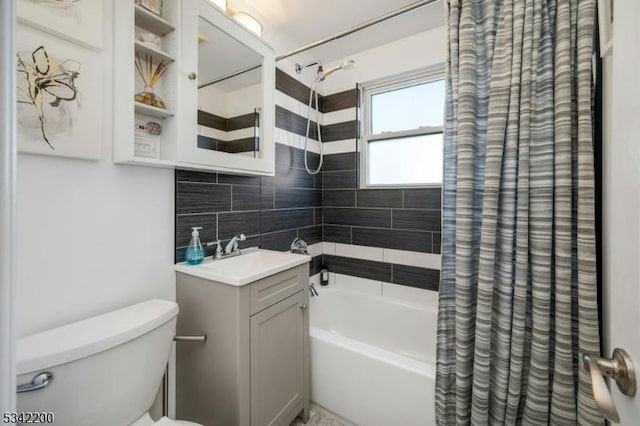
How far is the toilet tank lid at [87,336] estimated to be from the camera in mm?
737

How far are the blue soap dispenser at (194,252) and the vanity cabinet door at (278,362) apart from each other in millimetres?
Answer: 429

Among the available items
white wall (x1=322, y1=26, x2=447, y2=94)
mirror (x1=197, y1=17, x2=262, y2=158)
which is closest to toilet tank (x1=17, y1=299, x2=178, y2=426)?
mirror (x1=197, y1=17, x2=262, y2=158)

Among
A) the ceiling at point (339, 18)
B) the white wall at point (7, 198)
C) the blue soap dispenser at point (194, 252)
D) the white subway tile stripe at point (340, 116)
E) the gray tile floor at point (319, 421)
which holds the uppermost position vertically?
the ceiling at point (339, 18)

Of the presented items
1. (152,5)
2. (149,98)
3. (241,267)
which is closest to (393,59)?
(152,5)

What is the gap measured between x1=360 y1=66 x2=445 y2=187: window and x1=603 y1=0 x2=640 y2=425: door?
147 centimetres

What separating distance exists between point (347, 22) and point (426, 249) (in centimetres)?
170

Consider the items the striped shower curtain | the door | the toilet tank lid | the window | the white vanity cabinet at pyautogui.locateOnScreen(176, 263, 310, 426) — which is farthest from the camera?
the window

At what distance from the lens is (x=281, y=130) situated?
2023 millimetres

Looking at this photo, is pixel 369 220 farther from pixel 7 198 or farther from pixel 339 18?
pixel 7 198

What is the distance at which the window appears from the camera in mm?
2012

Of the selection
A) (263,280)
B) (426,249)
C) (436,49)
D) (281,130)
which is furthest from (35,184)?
(436,49)

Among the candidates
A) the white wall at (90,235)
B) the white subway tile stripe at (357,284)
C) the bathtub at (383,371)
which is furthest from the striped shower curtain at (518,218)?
the white wall at (90,235)

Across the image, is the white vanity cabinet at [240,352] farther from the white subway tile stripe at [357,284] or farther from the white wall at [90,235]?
the white subway tile stripe at [357,284]

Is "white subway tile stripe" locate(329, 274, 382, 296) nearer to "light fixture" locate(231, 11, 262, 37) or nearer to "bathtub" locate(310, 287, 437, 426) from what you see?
"bathtub" locate(310, 287, 437, 426)
